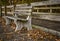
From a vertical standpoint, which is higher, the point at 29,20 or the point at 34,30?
the point at 29,20

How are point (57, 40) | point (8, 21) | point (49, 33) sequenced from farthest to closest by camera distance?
1. point (8, 21)
2. point (49, 33)
3. point (57, 40)

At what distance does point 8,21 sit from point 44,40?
608 centimetres

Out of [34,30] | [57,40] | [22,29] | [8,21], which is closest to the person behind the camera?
[57,40]

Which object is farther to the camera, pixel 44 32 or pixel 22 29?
pixel 22 29

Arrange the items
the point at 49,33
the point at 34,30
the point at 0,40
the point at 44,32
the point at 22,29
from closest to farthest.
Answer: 1. the point at 0,40
2. the point at 49,33
3. the point at 44,32
4. the point at 34,30
5. the point at 22,29

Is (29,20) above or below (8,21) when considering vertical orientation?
above

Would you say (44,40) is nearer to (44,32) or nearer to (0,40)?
(44,32)

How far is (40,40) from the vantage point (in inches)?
253

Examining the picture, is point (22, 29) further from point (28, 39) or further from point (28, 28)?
point (28, 39)

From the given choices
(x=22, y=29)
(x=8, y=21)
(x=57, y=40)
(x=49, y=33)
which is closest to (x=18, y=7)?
(x=8, y=21)

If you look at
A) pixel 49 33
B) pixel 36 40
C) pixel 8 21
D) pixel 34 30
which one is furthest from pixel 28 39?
pixel 8 21

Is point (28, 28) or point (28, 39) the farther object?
point (28, 28)

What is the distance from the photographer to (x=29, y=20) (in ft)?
27.5

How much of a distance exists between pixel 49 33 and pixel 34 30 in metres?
1.32
